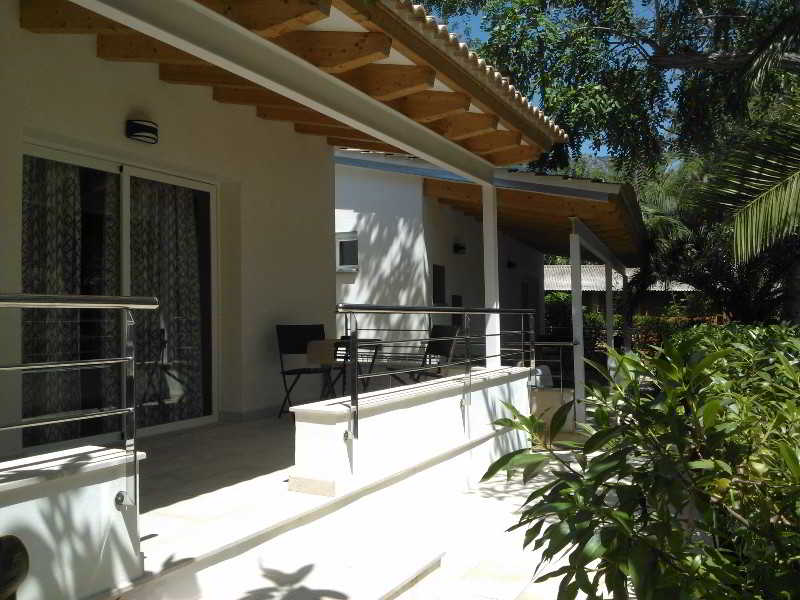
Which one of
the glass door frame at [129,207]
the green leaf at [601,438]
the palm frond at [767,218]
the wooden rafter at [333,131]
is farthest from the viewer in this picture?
the wooden rafter at [333,131]

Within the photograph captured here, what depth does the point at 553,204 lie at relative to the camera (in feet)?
33.2

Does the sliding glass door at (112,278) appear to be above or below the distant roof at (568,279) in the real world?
below

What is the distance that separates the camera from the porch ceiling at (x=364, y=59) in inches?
178

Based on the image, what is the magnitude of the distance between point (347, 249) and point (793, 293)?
23.0ft

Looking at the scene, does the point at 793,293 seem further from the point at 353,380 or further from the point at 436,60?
the point at 353,380

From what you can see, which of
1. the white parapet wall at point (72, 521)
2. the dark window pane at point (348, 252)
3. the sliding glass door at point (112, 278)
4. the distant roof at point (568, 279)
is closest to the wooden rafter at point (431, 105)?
the sliding glass door at point (112, 278)

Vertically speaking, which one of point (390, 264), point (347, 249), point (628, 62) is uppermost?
point (628, 62)

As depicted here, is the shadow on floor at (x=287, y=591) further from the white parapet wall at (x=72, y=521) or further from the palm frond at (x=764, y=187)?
the palm frond at (x=764, y=187)

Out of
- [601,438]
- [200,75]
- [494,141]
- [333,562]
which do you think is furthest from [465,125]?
[601,438]

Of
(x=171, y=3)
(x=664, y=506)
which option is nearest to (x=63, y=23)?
(x=171, y=3)

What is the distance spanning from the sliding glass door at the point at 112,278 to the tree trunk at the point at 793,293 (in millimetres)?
7916

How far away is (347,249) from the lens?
41.3 feet

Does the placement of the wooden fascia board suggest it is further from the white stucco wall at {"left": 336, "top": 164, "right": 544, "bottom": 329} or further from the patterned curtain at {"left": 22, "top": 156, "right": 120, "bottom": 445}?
the white stucco wall at {"left": 336, "top": 164, "right": 544, "bottom": 329}

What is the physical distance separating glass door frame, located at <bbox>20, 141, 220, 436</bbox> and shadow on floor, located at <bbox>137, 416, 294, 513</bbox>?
0.16 meters
